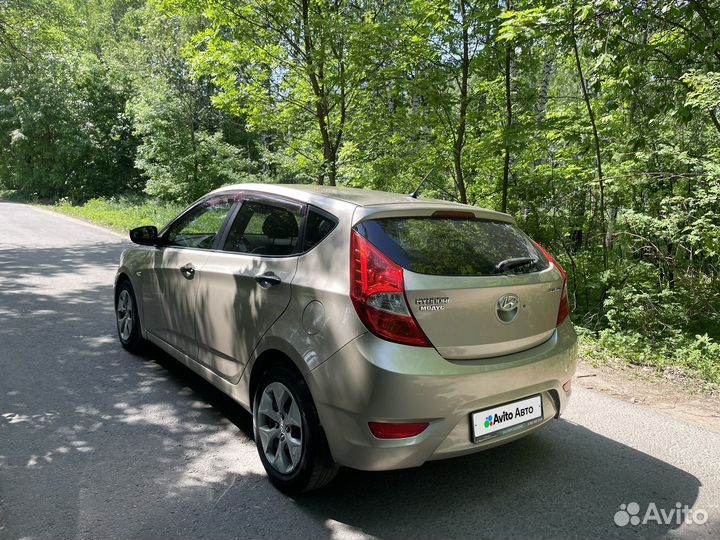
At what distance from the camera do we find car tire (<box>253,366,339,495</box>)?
2.68 meters

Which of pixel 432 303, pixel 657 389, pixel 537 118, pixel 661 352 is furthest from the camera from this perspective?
pixel 537 118

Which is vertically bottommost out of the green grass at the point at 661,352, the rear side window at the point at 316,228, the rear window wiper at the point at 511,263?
the green grass at the point at 661,352

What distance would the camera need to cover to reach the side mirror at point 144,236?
455 cm

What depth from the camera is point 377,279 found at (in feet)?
Answer: 8.33

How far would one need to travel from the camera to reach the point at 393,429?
246cm

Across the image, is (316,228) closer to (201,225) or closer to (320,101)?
(201,225)

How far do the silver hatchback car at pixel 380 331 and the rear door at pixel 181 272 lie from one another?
343 millimetres

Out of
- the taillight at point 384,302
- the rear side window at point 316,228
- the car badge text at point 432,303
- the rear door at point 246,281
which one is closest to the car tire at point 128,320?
the rear door at point 246,281

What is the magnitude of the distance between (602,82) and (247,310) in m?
5.02

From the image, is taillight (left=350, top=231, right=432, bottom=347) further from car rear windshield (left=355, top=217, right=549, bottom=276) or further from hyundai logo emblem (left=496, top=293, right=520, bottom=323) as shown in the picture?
hyundai logo emblem (left=496, top=293, right=520, bottom=323)

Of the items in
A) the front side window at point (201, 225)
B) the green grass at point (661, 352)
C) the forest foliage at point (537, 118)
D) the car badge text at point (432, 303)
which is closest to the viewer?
the car badge text at point (432, 303)

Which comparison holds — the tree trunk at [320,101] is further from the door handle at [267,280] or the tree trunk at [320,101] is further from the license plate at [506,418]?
the license plate at [506,418]

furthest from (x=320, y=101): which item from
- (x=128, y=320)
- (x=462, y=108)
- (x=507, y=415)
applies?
(x=507, y=415)

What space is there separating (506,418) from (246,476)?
153 cm
